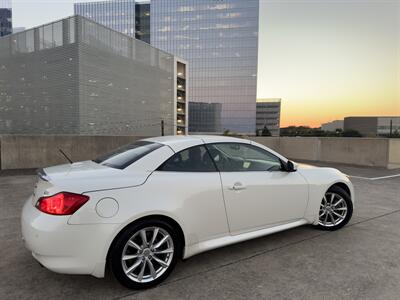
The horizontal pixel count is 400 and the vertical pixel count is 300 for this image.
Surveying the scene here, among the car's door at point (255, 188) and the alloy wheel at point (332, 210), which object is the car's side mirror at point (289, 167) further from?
the alloy wheel at point (332, 210)

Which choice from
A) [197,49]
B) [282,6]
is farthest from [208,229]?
[197,49]

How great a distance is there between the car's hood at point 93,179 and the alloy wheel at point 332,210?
9.18 ft

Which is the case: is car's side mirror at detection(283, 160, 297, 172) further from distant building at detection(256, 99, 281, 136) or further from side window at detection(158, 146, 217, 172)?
distant building at detection(256, 99, 281, 136)

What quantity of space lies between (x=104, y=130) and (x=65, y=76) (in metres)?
10.2

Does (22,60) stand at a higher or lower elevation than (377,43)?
higher

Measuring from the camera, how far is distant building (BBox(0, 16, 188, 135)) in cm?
4162

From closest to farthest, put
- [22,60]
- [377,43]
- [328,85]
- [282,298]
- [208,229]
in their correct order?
[282,298] → [208,229] → [377,43] → [328,85] → [22,60]

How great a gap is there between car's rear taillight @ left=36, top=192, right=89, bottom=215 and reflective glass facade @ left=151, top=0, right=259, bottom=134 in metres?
91.8

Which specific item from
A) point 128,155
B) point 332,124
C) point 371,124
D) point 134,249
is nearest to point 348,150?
point 128,155

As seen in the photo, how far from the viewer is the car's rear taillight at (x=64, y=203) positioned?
2244 mm

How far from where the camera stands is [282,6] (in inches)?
1558

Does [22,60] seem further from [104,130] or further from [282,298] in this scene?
[282,298]

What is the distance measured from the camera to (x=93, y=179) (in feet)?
8.02

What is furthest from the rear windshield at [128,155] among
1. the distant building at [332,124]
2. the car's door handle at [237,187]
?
the distant building at [332,124]
